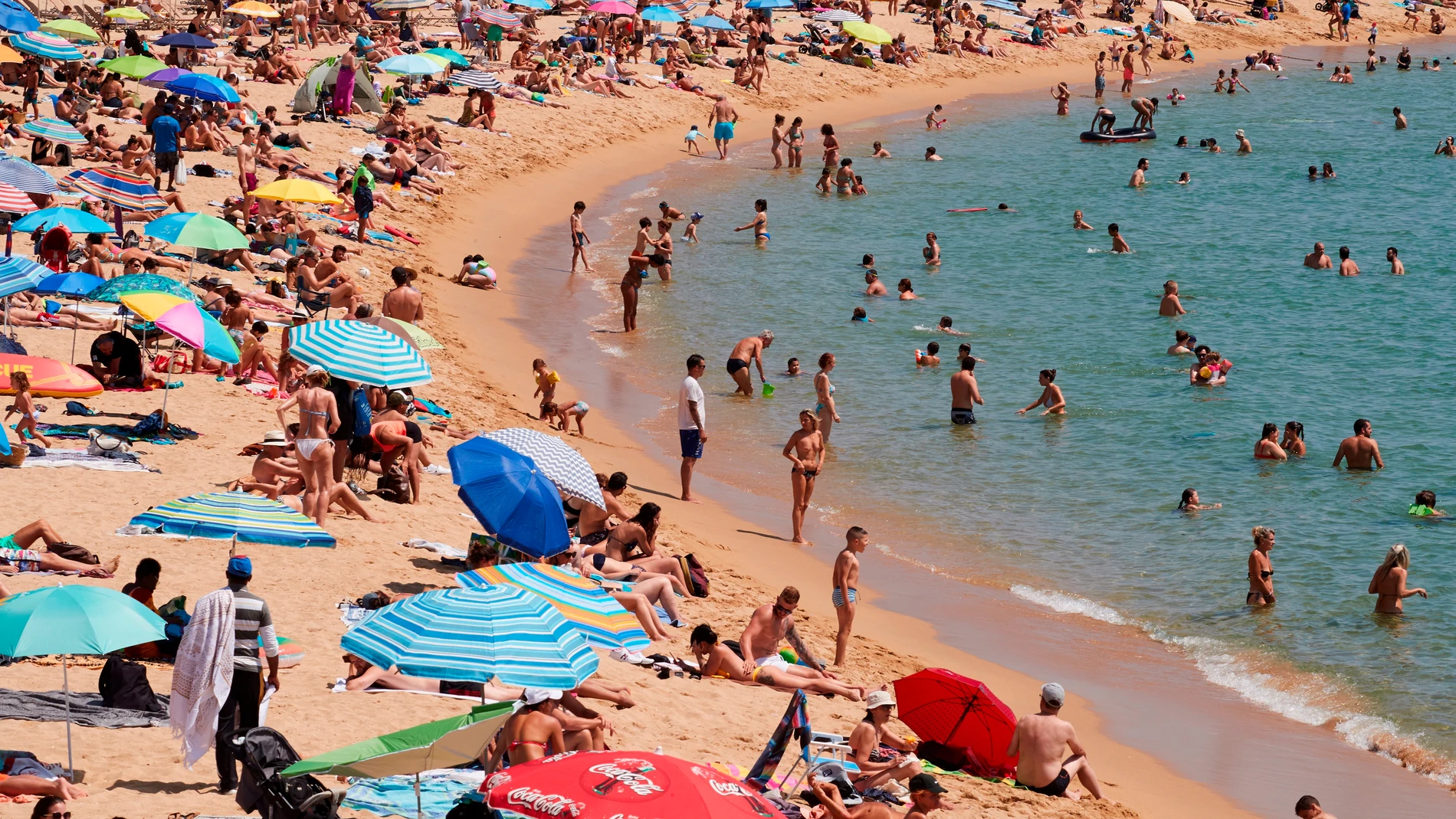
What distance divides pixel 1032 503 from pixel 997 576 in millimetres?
2193

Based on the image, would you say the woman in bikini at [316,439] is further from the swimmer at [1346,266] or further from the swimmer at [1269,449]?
the swimmer at [1346,266]

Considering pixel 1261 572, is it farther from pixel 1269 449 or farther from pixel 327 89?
pixel 327 89

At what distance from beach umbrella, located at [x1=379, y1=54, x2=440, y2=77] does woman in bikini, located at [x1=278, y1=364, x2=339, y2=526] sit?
20.5 metres

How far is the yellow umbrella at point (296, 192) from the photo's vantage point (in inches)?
821

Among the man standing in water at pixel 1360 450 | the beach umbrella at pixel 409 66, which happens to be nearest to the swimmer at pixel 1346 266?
the man standing in water at pixel 1360 450

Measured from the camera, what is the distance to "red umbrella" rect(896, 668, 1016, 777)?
10.4 meters

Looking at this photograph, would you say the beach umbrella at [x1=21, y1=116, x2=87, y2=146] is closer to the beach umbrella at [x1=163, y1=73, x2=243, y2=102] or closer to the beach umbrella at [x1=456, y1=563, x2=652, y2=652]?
the beach umbrella at [x1=163, y1=73, x2=243, y2=102]

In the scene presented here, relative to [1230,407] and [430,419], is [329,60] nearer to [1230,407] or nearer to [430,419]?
[430,419]

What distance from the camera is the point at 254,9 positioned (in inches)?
1341

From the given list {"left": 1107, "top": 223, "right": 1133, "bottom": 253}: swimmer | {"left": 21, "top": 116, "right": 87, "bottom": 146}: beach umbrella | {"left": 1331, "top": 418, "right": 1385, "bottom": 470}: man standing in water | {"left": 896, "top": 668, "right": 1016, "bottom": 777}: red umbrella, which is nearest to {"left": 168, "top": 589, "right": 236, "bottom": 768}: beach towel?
{"left": 896, "top": 668, "right": 1016, "bottom": 777}: red umbrella

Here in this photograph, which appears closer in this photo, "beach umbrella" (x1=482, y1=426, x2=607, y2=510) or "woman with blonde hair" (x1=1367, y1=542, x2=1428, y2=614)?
"beach umbrella" (x1=482, y1=426, x2=607, y2=510)

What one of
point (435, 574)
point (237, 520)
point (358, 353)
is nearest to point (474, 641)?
point (237, 520)

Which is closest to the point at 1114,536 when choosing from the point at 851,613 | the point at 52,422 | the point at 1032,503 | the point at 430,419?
the point at 1032,503

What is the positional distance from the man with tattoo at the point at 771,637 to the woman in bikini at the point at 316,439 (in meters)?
3.85
